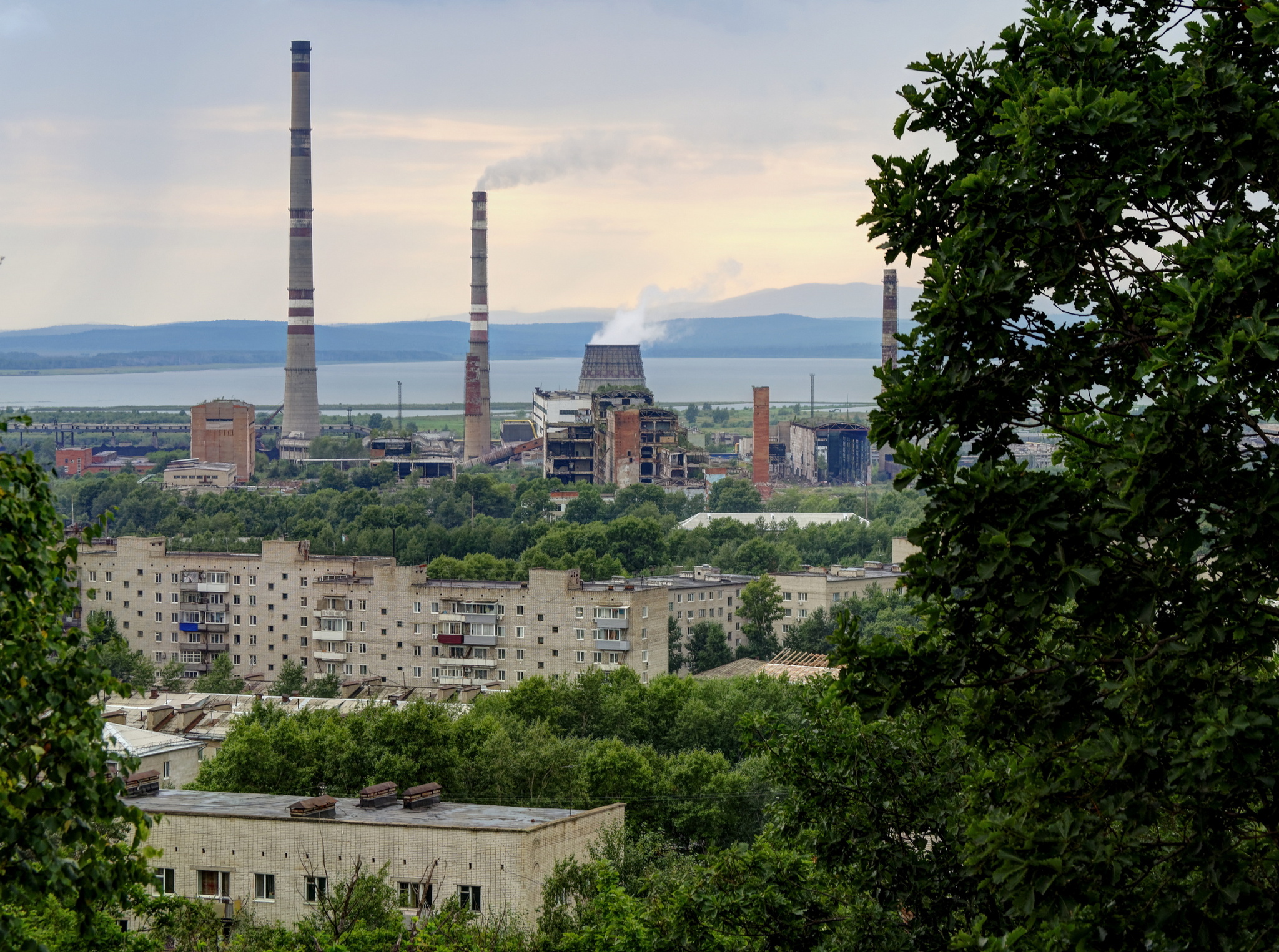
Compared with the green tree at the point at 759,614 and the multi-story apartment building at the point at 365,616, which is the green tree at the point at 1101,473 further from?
the green tree at the point at 759,614

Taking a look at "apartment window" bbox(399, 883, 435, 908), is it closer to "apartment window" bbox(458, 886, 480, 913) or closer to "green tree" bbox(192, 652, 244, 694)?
"apartment window" bbox(458, 886, 480, 913)

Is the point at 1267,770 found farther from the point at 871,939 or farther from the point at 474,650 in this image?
the point at 474,650

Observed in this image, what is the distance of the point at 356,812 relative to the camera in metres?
18.2

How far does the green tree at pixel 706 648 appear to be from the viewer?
5453 centimetres

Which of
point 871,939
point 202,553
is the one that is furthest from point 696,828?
point 202,553

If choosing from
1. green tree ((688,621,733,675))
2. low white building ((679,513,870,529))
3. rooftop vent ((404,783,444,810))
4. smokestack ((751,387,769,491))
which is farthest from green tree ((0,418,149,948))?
smokestack ((751,387,769,491))

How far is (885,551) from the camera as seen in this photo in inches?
2970

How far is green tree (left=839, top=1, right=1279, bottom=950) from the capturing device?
493 centimetres

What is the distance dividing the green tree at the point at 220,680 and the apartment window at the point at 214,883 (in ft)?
88.0

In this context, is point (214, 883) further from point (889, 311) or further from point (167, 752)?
Result: point (889, 311)

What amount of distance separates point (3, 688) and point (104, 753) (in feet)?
1.34

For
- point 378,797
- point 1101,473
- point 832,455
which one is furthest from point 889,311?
point 1101,473

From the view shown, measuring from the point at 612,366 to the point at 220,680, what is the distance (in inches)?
4181

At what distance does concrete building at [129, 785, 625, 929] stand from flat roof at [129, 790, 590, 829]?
3 centimetres
